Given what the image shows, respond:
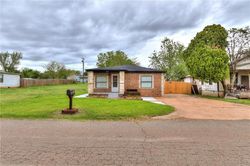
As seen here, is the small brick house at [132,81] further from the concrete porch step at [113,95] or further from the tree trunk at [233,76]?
the tree trunk at [233,76]

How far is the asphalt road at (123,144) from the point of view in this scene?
4180 mm

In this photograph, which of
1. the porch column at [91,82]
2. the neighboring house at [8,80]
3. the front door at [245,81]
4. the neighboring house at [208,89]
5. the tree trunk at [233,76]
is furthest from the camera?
the neighboring house at [8,80]

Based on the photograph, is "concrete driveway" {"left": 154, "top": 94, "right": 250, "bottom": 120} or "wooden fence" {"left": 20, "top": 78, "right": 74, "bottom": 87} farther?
"wooden fence" {"left": 20, "top": 78, "right": 74, "bottom": 87}

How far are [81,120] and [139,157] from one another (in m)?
4.74

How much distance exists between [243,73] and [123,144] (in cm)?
2201

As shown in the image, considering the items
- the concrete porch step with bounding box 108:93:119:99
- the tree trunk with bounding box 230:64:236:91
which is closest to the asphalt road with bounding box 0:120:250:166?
the concrete porch step with bounding box 108:93:119:99

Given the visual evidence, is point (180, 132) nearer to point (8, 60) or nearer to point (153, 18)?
point (153, 18)

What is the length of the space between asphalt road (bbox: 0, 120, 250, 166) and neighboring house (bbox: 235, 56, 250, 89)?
17.1 metres

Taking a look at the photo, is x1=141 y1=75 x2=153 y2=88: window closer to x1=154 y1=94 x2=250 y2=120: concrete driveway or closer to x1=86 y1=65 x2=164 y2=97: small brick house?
x1=86 y1=65 x2=164 y2=97: small brick house

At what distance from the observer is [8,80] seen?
33656 millimetres

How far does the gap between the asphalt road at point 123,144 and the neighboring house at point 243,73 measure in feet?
56.3

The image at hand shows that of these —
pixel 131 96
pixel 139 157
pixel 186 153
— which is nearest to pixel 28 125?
pixel 139 157

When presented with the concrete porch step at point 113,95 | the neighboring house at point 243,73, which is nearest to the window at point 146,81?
the concrete porch step at point 113,95

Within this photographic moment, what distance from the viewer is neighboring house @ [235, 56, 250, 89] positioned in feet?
73.0
